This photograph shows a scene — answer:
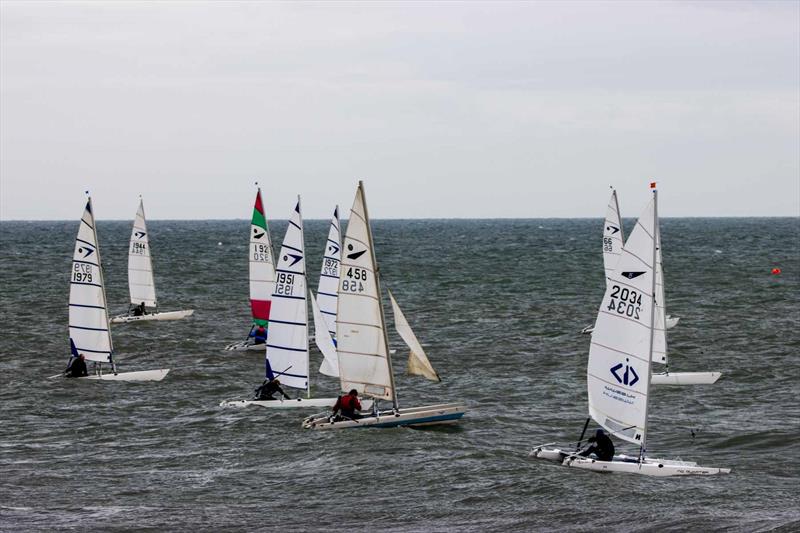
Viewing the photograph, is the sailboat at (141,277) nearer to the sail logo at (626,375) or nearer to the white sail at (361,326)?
the white sail at (361,326)

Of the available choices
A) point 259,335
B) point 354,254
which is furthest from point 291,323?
point 259,335

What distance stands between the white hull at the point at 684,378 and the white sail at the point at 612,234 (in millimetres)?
11908

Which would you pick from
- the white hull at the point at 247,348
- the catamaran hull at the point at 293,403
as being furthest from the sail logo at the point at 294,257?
the white hull at the point at 247,348

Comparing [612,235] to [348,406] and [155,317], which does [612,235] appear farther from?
[348,406]

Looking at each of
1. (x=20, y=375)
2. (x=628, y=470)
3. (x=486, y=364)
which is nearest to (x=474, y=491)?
(x=628, y=470)

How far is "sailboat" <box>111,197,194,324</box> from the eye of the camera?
59.8m

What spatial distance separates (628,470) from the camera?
2645cm

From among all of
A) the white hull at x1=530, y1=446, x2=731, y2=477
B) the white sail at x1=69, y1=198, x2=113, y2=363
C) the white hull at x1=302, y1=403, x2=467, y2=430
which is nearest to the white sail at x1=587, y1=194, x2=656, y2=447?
the white hull at x1=530, y1=446, x2=731, y2=477

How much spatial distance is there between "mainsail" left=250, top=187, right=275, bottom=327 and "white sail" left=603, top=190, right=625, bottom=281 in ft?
52.3

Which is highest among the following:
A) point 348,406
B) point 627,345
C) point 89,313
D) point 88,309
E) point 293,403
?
point 88,309

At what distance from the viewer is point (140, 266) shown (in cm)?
6031

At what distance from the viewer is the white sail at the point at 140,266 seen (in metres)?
60.0

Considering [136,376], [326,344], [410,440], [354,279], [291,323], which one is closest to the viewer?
[410,440]

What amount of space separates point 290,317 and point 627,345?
12.5 metres
